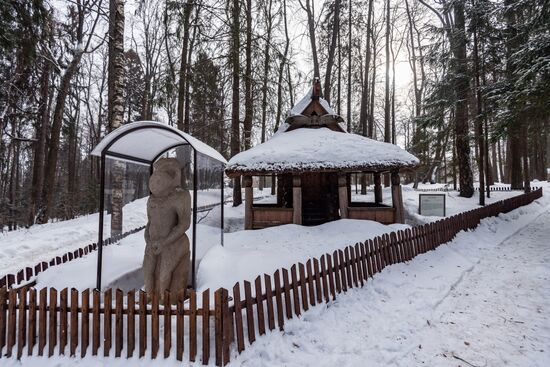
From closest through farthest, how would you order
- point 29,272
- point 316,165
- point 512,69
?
point 29,272, point 316,165, point 512,69

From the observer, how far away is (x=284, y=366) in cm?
300

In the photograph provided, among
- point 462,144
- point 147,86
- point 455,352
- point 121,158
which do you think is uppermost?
point 147,86

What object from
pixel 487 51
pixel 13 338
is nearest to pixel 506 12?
pixel 487 51

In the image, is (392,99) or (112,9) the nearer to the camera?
(112,9)

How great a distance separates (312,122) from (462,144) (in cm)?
861

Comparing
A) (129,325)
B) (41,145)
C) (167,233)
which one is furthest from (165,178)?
(41,145)

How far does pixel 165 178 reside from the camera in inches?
171

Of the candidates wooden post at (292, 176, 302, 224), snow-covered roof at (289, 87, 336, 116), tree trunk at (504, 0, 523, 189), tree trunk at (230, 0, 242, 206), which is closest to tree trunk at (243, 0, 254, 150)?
tree trunk at (230, 0, 242, 206)

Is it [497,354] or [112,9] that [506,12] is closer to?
[497,354]

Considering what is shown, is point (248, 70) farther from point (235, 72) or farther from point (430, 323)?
point (430, 323)

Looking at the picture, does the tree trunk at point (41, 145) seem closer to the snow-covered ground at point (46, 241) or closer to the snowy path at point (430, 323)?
the snow-covered ground at point (46, 241)

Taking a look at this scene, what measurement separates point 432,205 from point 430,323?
9.47 m

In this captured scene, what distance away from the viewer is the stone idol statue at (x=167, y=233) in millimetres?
4230

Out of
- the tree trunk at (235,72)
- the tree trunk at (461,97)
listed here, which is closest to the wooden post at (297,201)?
the tree trunk at (235,72)
